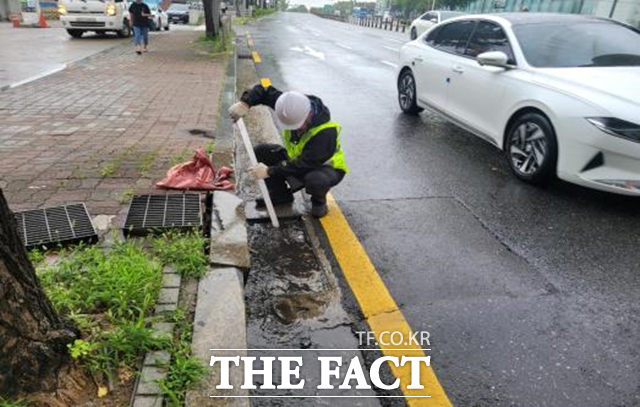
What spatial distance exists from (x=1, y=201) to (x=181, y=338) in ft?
3.31

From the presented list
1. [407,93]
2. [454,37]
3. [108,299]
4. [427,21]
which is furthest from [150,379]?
[427,21]

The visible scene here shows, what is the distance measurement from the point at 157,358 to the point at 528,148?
3809 millimetres

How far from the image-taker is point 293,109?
3.41 meters

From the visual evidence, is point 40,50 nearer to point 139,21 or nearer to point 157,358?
point 139,21

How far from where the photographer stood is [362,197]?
14.4 ft

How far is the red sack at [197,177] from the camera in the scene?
405 centimetres

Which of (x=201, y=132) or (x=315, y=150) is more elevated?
(x=315, y=150)

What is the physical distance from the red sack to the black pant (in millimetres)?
382

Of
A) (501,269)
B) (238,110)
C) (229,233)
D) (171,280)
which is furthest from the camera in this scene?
(238,110)

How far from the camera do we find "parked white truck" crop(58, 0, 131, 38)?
17.1 metres

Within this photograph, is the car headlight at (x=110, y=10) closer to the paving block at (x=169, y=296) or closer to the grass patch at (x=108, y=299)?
the grass patch at (x=108, y=299)

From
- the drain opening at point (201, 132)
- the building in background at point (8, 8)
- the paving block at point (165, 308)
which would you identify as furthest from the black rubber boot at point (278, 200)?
the building in background at point (8, 8)

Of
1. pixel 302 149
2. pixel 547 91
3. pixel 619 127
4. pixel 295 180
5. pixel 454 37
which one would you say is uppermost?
pixel 454 37

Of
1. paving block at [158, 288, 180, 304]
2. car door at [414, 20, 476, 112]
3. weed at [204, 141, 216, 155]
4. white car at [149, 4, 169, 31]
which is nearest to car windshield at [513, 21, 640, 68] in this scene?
car door at [414, 20, 476, 112]
